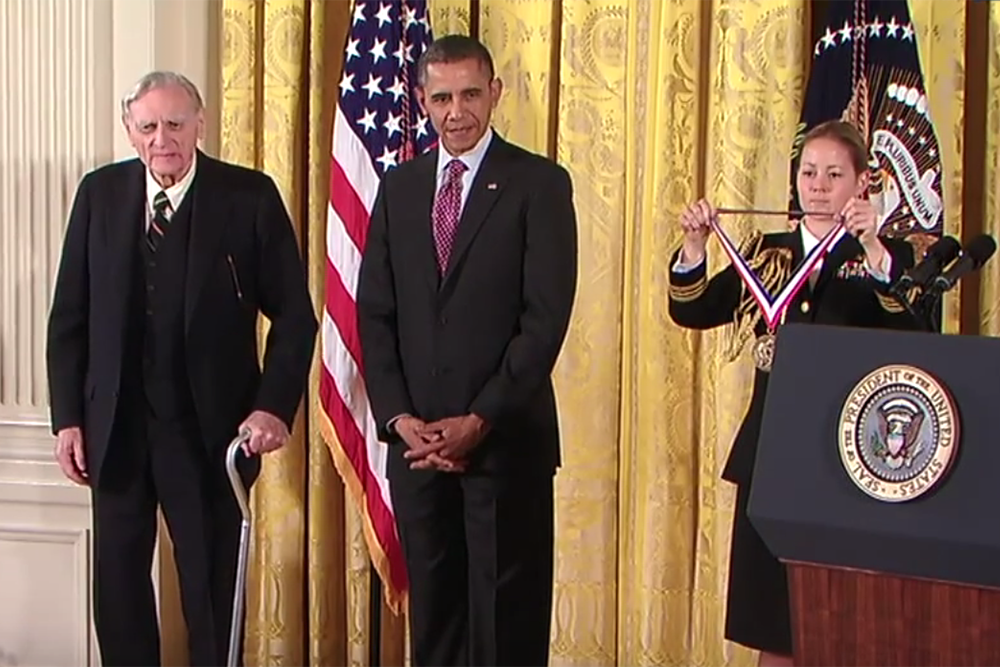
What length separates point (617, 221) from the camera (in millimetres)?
3730

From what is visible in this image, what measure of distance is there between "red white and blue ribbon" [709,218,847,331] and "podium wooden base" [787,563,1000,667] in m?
0.96

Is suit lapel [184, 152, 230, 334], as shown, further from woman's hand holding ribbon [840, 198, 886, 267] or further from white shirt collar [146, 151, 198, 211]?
woman's hand holding ribbon [840, 198, 886, 267]

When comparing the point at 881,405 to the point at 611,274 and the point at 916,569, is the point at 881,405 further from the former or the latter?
the point at 611,274

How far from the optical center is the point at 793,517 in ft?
5.72

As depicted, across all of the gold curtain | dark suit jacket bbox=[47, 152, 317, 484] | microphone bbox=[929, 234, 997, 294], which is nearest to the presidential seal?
microphone bbox=[929, 234, 997, 294]

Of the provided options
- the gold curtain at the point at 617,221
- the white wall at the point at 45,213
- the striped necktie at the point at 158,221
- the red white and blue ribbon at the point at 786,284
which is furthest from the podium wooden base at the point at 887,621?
the white wall at the point at 45,213

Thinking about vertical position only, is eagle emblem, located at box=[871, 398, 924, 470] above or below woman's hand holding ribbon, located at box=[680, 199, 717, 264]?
below

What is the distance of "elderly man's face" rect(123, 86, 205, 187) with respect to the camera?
111 inches

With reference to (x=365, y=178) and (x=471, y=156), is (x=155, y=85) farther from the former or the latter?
(x=365, y=178)

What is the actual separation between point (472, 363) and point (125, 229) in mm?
801

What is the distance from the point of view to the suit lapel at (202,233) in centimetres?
286

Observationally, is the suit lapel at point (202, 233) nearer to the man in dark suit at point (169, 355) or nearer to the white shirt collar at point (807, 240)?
the man in dark suit at point (169, 355)

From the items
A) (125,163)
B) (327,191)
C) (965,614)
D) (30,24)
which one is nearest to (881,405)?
(965,614)

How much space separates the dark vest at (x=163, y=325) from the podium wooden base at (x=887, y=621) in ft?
5.04
